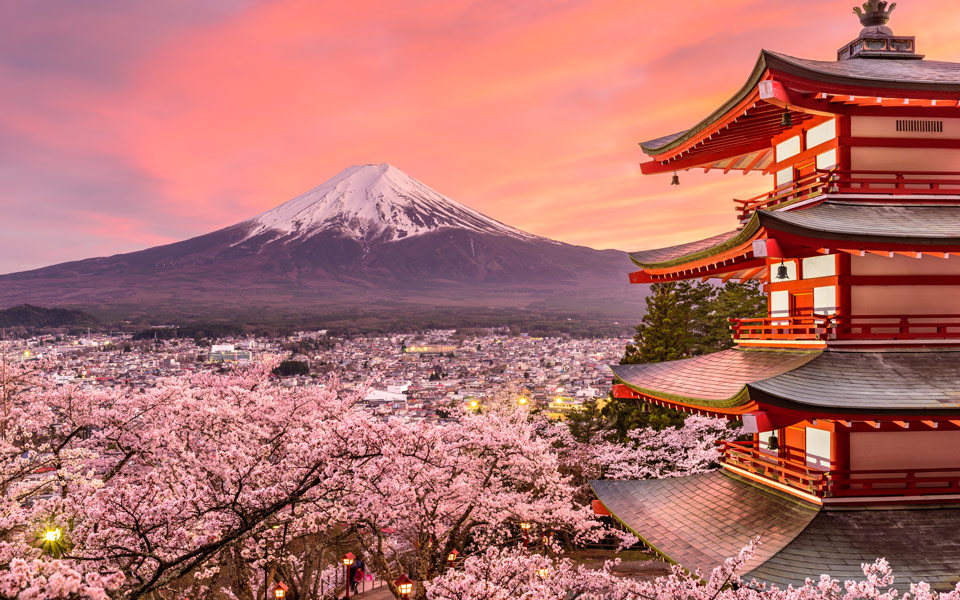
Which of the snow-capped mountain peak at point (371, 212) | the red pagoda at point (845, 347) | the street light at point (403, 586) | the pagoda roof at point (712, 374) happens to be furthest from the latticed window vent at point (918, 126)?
the snow-capped mountain peak at point (371, 212)

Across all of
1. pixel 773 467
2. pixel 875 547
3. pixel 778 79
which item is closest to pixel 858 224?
pixel 778 79

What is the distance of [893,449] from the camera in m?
8.64

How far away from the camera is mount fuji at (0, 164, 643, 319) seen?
135 meters

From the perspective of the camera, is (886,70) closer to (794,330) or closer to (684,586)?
(794,330)

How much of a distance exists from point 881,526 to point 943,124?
607 cm

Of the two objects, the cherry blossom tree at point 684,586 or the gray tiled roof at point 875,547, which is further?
the gray tiled roof at point 875,547

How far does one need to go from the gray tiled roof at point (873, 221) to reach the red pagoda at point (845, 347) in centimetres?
3

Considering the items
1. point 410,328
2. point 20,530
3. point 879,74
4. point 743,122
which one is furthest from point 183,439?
point 410,328

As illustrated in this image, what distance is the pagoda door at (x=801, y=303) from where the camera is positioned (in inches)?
382

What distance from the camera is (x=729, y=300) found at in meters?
31.3

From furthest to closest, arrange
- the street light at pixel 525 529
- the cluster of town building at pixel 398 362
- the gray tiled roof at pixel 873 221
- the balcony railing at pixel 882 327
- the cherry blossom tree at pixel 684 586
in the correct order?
the cluster of town building at pixel 398 362
the street light at pixel 525 529
the balcony railing at pixel 882 327
the gray tiled roof at pixel 873 221
the cherry blossom tree at pixel 684 586

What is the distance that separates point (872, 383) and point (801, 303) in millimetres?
2341

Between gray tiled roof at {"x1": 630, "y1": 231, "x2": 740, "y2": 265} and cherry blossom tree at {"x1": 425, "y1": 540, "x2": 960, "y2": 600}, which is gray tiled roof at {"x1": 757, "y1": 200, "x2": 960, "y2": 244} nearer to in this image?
gray tiled roof at {"x1": 630, "y1": 231, "x2": 740, "y2": 265}

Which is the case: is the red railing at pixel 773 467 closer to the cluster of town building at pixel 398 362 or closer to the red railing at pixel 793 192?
the red railing at pixel 793 192
